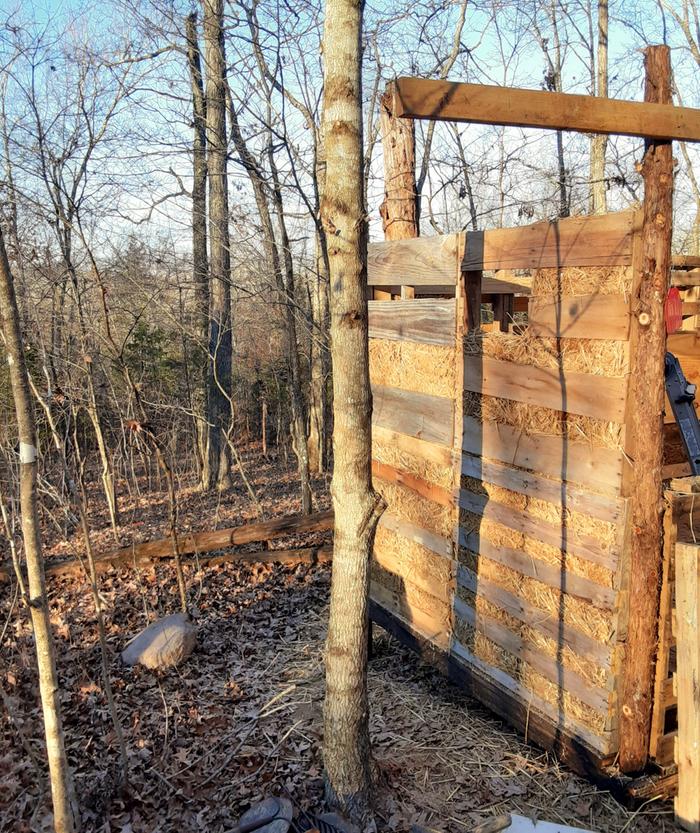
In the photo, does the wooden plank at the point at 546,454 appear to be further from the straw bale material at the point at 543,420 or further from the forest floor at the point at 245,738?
the forest floor at the point at 245,738

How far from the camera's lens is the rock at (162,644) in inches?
211

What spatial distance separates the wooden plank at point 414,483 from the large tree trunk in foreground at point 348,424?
1.42m

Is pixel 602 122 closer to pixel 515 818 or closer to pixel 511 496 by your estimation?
pixel 511 496

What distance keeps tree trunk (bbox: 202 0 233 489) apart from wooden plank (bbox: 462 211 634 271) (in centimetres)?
500

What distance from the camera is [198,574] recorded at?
7500 mm

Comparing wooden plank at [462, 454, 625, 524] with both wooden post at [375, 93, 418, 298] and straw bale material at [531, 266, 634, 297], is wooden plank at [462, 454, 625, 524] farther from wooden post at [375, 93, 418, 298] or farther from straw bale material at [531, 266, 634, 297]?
wooden post at [375, 93, 418, 298]

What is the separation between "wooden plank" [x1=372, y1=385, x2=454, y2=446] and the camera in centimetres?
452

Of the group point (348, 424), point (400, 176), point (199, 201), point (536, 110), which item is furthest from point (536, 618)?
point (199, 201)

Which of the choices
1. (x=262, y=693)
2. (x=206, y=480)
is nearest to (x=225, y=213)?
(x=206, y=480)

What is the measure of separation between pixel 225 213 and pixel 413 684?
914cm

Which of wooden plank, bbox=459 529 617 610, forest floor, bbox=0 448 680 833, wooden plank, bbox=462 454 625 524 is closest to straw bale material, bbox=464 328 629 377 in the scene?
wooden plank, bbox=462 454 625 524

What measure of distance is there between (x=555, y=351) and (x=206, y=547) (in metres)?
5.52

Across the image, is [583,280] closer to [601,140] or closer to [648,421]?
[648,421]

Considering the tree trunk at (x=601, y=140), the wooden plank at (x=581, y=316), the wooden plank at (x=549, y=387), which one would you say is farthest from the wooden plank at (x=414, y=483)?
the tree trunk at (x=601, y=140)
